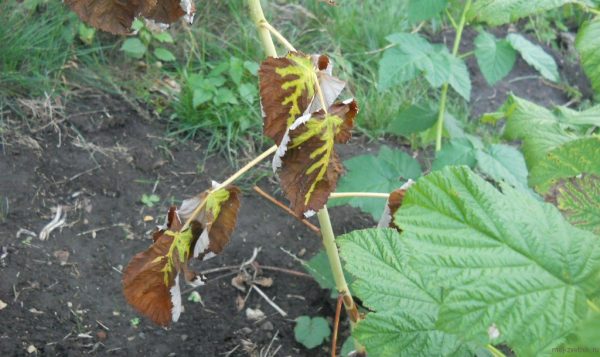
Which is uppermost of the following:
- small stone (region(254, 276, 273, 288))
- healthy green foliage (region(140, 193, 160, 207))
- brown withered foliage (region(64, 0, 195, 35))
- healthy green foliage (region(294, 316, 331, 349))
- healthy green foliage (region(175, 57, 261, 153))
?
brown withered foliage (region(64, 0, 195, 35))

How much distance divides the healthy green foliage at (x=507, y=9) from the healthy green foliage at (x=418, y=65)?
0.52m

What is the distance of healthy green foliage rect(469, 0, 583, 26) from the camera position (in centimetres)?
154

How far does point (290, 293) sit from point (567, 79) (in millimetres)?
2213

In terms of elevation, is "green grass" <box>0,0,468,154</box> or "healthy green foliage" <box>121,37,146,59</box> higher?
"healthy green foliage" <box>121,37,146,59</box>

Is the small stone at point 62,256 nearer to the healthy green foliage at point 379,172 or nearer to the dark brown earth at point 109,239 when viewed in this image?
the dark brown earth at point 109,239

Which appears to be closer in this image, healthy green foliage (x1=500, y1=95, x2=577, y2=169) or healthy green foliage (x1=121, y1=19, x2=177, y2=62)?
healthy green foliage (x1=500, y1=95, x2=577, y2=169)

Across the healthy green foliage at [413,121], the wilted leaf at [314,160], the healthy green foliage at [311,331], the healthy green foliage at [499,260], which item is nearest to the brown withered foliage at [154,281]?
the wilted leaf at [314,160]

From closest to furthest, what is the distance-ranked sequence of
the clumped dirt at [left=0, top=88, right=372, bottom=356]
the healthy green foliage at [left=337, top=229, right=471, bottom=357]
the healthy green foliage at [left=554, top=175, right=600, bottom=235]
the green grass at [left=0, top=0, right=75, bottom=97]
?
1. the healthy green foliage at [left=554, top=175, right=600, bottom=235]
2. the healthy green foliage at [left=337, top=229, right=471, bottom=357]
3. the clumped dirt at [left=0, top=88, right=372, bottom=356]
4. the green grass at [left=0, top=0, right=75, bottom=97]

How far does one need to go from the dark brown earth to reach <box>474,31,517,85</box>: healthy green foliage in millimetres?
639

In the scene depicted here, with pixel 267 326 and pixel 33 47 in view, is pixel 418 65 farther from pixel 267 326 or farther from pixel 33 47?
pixel 33 47

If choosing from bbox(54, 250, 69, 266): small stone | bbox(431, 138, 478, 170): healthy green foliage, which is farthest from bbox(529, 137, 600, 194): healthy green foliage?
bbox(54, 250, 69, 266): small stone

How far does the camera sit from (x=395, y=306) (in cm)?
119

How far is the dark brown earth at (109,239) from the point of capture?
2070 mm

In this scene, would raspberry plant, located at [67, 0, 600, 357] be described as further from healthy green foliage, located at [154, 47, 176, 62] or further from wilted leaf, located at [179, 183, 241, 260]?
healthy green foliage, located at [154, 47, 176, 62]
